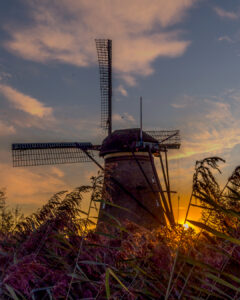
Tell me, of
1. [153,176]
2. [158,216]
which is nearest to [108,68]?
[153,176]

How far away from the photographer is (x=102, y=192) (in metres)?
2.58

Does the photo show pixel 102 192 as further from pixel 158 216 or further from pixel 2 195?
pixel 158 216

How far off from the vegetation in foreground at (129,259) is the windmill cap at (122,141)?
20.2m

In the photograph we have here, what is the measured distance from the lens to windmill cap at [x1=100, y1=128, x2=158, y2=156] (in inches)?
915

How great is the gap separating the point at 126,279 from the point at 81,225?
0.69 metres

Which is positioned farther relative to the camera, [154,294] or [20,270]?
[154,294]

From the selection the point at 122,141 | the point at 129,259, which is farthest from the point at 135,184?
the point at 129,259

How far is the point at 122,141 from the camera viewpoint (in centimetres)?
2347

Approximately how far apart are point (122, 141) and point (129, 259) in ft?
70.5

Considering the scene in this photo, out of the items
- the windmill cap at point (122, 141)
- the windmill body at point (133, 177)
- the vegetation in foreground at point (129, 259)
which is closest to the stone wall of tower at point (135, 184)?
the windmill body at point (133, 177)

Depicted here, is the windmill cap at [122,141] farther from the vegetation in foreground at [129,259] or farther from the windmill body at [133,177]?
the vegetation in foreground at [129,259]

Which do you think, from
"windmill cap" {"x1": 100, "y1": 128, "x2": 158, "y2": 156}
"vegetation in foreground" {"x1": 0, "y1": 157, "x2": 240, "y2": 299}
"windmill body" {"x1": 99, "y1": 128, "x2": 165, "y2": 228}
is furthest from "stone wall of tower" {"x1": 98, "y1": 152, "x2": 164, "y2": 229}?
"vegetation in foreground" {"x1": 0, "y1": 157, "x2": 240, "y2": 299}

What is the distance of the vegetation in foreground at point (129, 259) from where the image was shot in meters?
1.59

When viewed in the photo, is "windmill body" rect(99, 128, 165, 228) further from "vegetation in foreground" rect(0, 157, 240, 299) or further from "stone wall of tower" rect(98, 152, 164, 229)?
"vegetation in foreground" rect(0, 157, 240, 299)
